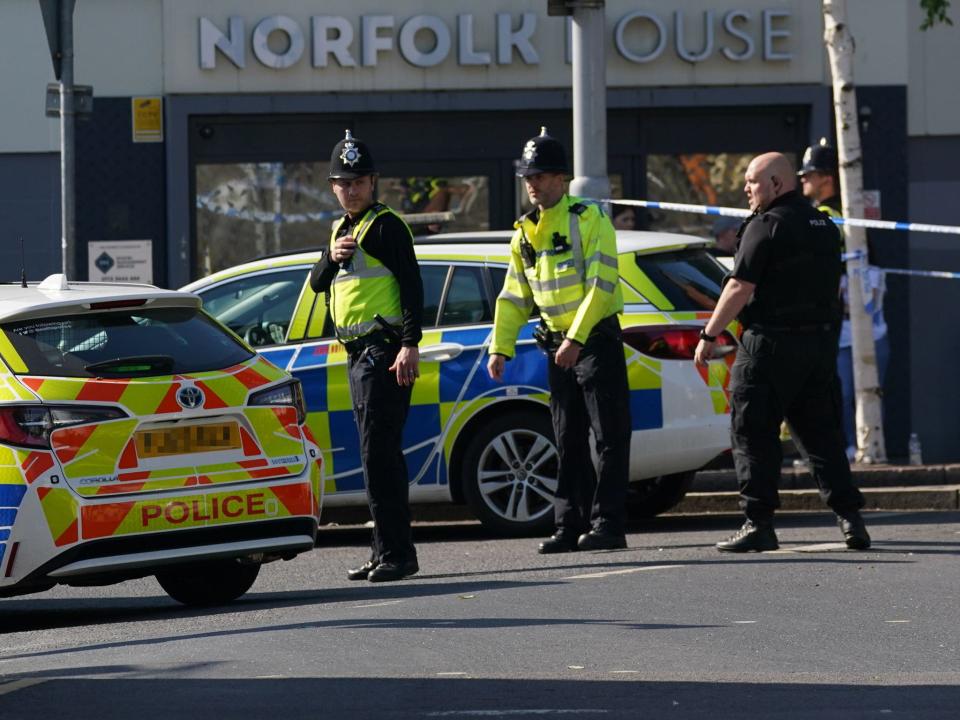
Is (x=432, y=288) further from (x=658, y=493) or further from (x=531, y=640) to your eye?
(x=531, y=640)

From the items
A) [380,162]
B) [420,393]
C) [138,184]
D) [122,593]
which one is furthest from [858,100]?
[122,593]

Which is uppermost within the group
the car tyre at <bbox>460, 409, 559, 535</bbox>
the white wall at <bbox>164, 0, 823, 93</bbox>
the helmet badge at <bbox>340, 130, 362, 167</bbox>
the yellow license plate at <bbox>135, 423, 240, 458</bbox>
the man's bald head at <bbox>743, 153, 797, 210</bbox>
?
the white wall at <bbox>164, 0, 823, 93</bbox>

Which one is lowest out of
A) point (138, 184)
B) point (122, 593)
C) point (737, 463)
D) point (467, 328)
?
point (122, 593)

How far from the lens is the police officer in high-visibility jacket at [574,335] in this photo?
9383mm

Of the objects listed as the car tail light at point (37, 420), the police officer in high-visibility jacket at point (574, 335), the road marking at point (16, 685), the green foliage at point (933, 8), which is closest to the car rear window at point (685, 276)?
the police officer in high-visibility jacket at point (574, 335)

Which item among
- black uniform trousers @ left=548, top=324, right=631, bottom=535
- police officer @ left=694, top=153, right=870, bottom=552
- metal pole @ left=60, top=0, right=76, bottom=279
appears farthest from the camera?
metal pole @ left=60, top=0, right=76, bottom=279

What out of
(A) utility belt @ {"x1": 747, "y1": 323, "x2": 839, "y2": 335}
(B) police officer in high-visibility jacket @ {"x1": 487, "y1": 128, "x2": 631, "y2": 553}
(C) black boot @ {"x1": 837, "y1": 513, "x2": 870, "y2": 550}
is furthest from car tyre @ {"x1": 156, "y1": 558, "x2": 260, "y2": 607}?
(C) black boot @ {"x1": 837, "y1": 513, "x2": 870, "y2": 550}

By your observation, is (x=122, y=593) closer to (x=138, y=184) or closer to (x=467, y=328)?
(x=467, y=328)

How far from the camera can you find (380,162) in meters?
15.7

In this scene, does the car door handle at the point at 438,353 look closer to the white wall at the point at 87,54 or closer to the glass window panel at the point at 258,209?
the glass window panel at the point at 258,209

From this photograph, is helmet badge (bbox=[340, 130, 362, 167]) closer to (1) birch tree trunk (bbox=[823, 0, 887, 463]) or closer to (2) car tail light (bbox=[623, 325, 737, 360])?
(2) car tail light (bbox=[623, 325, 737, 360])

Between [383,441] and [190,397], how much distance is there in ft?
4.06

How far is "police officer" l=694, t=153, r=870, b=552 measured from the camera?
9.14m

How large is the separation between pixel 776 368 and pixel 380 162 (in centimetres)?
700
